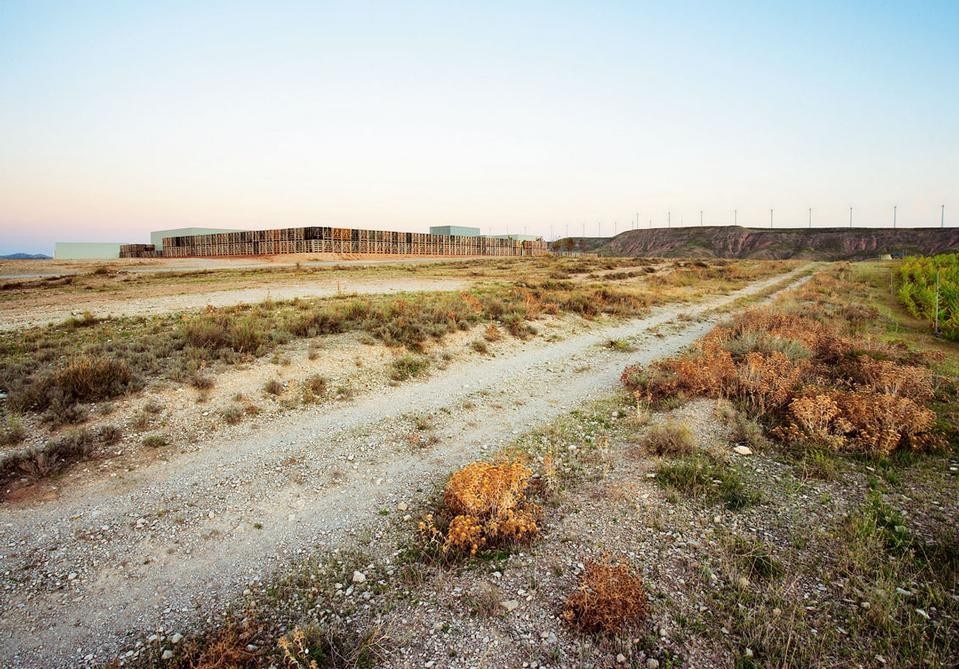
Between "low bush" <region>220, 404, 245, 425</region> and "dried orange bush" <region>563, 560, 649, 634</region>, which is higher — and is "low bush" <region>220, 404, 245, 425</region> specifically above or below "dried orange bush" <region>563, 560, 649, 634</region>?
above

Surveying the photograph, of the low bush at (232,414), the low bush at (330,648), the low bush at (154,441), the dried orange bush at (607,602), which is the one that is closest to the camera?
the low bush at (330,648)

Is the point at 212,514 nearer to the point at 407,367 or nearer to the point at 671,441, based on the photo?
the point at 407,367

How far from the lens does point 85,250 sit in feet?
288

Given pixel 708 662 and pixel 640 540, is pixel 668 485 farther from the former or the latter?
pixel 708 662

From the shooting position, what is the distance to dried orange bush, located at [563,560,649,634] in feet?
Answer: 12.1

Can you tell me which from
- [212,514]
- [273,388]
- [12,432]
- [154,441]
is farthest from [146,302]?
[212,514]

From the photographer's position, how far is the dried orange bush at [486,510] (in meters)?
4.72

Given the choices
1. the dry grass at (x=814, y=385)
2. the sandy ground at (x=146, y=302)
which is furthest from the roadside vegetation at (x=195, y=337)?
the dry grass at (x=814, y=385)

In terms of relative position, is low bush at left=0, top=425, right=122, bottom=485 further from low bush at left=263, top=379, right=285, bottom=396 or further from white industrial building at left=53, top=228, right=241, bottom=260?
white industrial building at left=53, top=228, right=241, bottom=260

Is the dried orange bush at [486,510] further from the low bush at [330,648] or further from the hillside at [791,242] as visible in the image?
the hillside at [791,242]

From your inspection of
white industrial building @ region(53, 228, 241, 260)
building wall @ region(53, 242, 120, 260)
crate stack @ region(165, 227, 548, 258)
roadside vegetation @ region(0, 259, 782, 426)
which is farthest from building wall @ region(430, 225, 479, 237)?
roadside vegetation @ region(0, 259, 782, 426)

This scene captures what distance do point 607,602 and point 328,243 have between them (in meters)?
65.1

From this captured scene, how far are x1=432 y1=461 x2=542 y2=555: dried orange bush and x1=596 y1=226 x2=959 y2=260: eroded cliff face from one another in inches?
4706

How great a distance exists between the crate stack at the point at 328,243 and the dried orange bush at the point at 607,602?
64.0 metres
